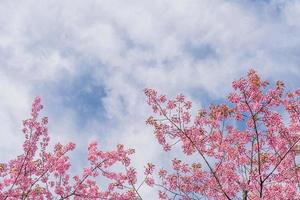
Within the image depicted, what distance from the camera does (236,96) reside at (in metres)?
19.2

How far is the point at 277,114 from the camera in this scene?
19969mm

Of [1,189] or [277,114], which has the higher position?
[277,114]

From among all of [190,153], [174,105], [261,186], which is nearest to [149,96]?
[174,105]

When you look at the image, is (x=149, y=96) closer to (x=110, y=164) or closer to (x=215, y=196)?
(x=110, y=164)

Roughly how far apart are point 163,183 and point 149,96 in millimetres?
4116

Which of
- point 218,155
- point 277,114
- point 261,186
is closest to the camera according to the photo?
point 261,186

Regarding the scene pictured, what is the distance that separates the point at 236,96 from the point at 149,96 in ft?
12.8

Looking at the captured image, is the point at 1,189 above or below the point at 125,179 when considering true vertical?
below

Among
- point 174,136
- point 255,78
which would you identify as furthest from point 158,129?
point 255,78

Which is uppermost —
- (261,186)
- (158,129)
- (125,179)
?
(158,129)

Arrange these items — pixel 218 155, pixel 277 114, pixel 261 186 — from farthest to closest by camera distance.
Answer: pixel 218 155
pixel 277 114
pixel 261 186

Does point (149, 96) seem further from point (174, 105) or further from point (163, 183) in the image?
point (163, 183)

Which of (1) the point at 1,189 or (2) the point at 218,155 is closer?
(1) the point at 1,189

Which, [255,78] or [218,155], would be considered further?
[218,155]
